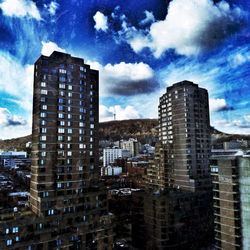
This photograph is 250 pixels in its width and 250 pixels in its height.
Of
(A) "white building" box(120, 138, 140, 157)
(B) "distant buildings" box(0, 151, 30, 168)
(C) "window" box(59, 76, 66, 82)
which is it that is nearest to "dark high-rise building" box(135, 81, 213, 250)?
(C) "window" box(59, 76, 66, 82)

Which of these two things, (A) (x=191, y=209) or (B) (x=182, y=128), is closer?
(A) (x=191, y=209)

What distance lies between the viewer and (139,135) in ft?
525

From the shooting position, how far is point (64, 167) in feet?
110

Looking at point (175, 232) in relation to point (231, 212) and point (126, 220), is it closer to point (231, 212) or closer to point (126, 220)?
point (126, 220)

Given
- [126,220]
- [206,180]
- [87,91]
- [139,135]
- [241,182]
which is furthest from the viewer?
[139,135]

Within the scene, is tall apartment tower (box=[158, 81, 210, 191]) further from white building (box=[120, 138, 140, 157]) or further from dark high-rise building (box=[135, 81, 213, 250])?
white building (box=[120, 138, 140, 157])

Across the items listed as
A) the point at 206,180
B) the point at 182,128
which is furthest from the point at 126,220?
the point at 182,128

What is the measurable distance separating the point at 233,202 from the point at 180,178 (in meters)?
22.5

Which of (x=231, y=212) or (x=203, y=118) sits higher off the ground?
(x=203, y=118)

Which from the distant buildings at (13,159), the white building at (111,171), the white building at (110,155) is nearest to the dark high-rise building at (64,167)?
the white building at (111,171)

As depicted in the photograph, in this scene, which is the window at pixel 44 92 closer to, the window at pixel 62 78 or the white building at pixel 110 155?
the window at pixel 62 78

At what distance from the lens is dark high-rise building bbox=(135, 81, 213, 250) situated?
125 feet

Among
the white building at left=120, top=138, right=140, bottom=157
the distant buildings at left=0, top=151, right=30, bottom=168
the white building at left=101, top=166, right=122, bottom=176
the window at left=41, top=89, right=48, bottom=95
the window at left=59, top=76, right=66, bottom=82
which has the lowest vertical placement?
the white building at left=101, top=166, right=122, bottom=176

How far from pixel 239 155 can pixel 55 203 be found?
70.4ft
